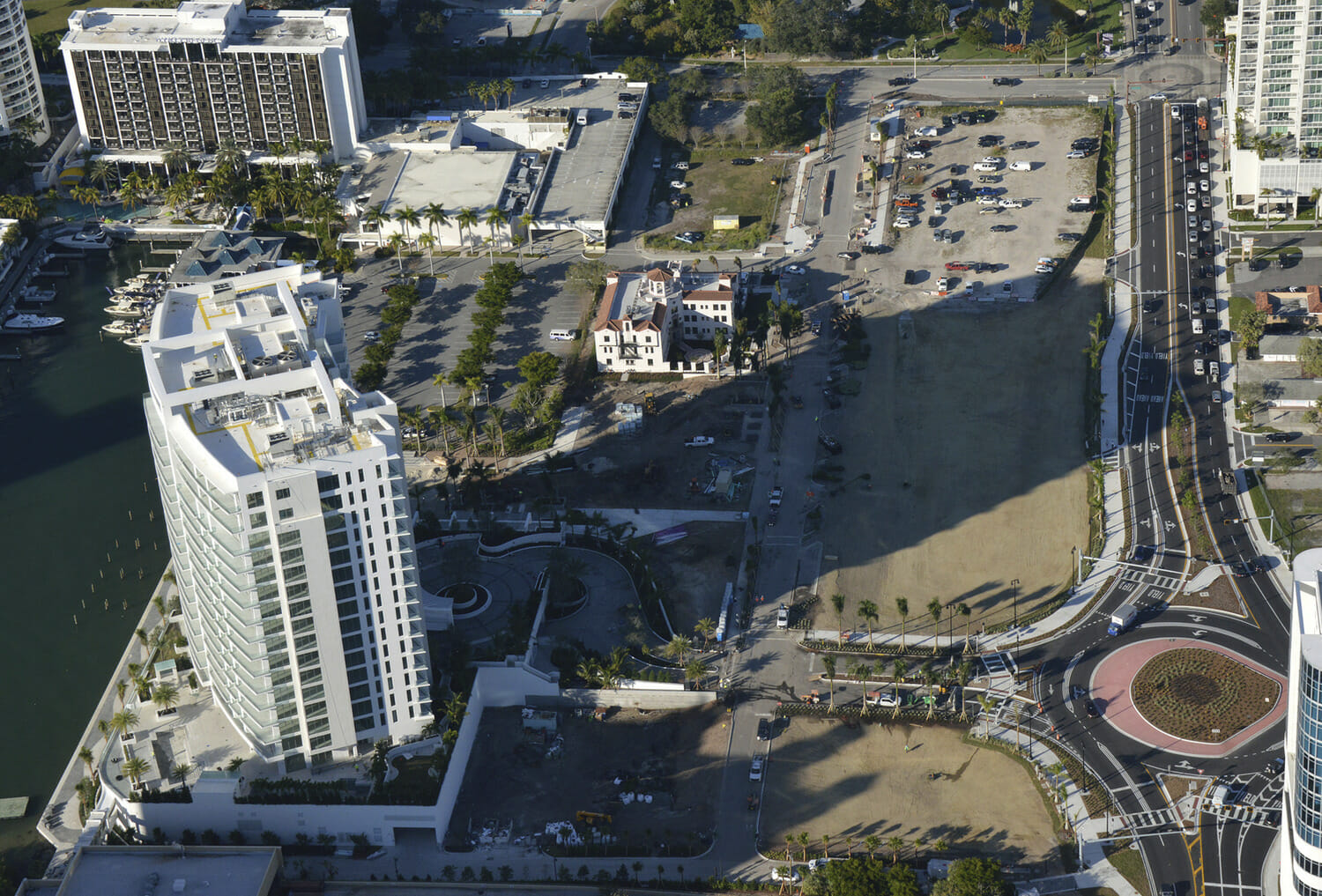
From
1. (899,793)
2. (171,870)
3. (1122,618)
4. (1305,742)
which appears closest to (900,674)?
(899,793)

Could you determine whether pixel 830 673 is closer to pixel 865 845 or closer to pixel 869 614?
pixel 869 614

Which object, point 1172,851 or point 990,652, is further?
point 990,652

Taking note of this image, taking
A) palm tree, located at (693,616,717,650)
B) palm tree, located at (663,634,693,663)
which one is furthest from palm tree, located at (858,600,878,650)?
palm tree, located at (663,634,693,663)

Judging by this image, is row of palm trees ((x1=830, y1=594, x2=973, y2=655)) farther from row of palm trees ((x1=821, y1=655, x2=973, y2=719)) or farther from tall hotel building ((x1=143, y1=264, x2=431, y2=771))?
tall hotel building ((x1=143, y1=264, x2=431, y2=771))

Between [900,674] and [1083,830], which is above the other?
[900,674]

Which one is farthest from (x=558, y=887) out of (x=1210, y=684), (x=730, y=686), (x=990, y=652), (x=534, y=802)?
(x=1210, y=684)

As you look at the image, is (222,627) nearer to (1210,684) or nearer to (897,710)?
(897,710)

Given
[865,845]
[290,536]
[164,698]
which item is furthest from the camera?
[164,698]
